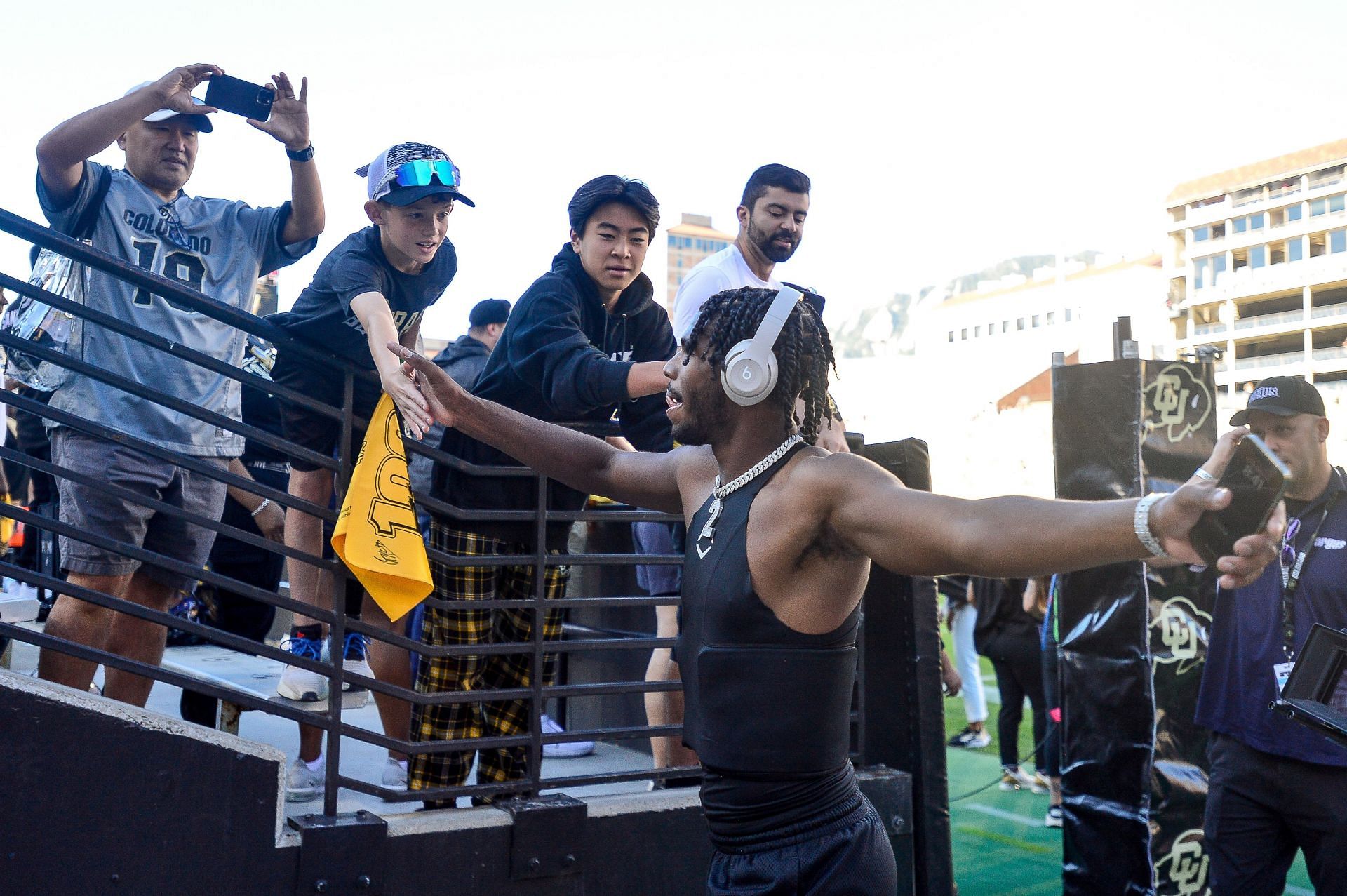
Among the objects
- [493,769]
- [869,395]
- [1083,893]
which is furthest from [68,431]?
[869,395]

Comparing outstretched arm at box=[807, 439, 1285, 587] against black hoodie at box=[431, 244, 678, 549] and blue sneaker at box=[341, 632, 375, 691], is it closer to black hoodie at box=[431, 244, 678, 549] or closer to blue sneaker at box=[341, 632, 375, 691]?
black hoodie at box=[431, 244, 678, 549]

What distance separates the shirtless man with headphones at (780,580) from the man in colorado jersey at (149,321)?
189 cm

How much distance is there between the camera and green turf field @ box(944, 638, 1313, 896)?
645cm

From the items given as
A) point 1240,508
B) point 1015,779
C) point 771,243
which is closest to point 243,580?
point 771,243

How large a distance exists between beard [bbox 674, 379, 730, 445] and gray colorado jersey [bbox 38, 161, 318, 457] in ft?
5.93

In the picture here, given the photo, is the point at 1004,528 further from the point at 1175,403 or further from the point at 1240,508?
the point at 1175,403

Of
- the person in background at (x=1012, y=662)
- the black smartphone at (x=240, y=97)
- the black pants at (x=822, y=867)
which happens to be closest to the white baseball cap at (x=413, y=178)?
the black smartphone at (x=240, y=97)

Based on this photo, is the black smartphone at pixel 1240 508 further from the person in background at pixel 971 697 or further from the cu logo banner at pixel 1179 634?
the person in background at pixel 971 697

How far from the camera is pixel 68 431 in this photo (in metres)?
3.58

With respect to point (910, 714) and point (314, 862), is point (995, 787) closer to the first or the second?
point (910, 714)

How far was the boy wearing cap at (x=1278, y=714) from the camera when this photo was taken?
4.32 metres

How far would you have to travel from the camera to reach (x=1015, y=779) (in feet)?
29.1

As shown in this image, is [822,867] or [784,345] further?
[784,345]

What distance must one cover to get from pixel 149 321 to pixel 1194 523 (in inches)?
135
